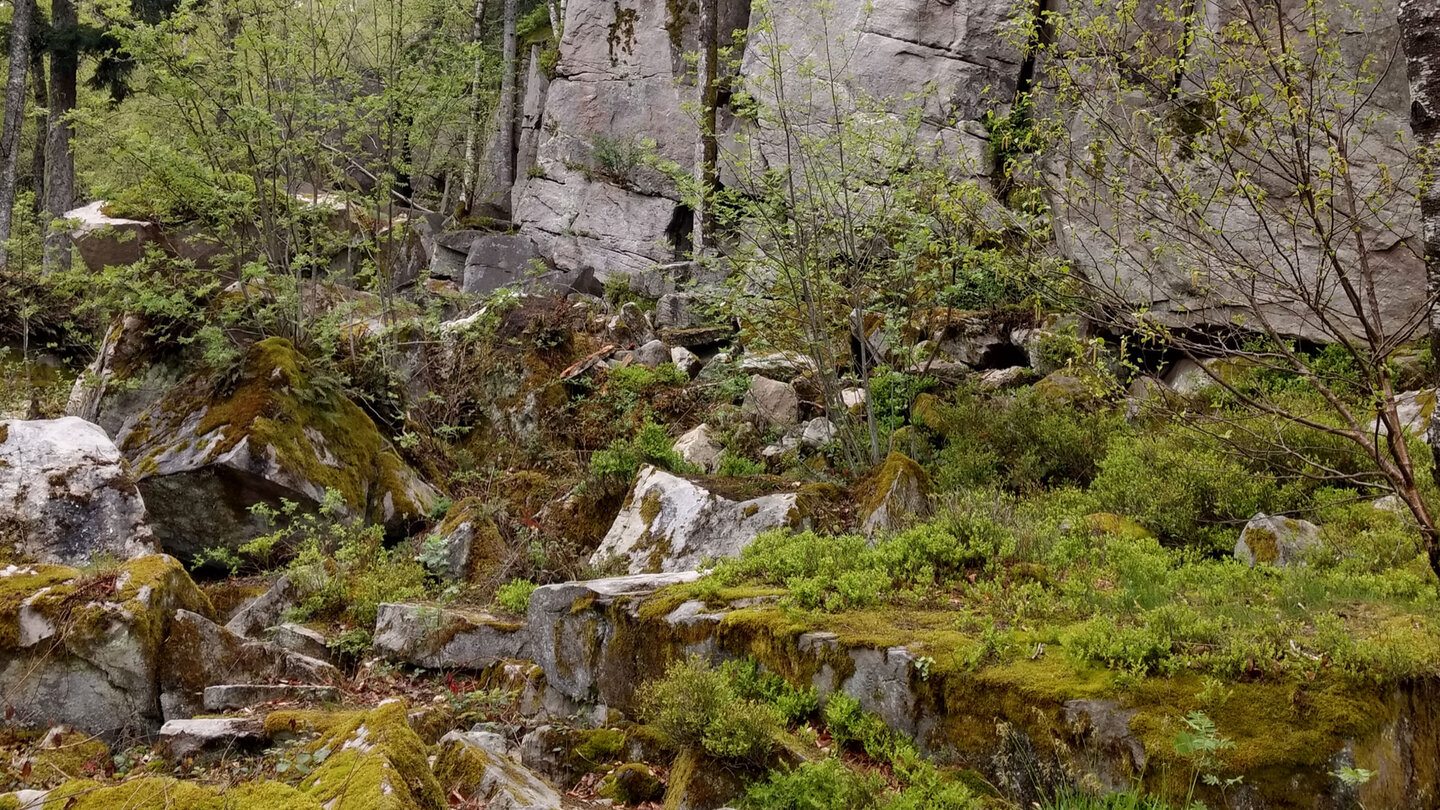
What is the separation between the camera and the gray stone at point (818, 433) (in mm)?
10000

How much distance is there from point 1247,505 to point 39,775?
8224 mm

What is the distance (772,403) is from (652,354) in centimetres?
258

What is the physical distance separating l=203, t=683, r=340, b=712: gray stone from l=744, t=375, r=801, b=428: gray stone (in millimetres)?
6302

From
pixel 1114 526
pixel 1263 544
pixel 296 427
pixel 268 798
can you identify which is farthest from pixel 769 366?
pixel 268 798

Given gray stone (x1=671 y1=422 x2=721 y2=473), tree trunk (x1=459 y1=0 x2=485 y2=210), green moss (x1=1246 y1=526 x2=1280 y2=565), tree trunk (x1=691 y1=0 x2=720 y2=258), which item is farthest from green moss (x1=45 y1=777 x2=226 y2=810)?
tree trunk (x1=459 y1=0 x2=485 y2=210)

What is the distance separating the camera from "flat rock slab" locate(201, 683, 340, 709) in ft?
17.7

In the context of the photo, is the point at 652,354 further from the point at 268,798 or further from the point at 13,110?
the point at 13,110

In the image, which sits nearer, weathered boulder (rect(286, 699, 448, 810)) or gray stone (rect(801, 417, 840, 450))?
weathered boulder (rect(286, 699, 448, 810))

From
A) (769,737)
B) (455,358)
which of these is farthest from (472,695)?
(455,358)

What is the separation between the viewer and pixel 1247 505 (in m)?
6.67

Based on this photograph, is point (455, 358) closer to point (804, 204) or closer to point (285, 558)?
point (285, 558)

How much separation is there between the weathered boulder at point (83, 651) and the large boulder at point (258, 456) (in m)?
2.85

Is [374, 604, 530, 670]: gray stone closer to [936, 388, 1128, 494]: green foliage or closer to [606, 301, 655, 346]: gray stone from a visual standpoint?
[936, 388, 1128, 494]: green foliage

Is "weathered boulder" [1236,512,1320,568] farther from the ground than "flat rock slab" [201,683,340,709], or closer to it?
farther from the ground
